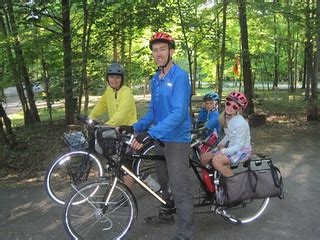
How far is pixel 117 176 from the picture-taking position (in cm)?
413

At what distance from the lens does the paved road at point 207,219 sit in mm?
4441

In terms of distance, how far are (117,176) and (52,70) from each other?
825 cm

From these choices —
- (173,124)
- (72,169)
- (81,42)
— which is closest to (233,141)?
(173,124)

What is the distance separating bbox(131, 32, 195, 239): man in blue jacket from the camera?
381 centimetres

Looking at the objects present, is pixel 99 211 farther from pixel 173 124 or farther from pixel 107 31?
pixel 107 31

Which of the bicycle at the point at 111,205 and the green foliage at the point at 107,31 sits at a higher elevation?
the green foliage at the point at 107,31

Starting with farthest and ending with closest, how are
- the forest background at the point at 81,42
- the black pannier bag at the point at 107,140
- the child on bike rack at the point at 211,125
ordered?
1. the forest background at the point at 81,42
2. the child on bike rack at the point at 211,125
3. the black pannier bag at the point at 107,140

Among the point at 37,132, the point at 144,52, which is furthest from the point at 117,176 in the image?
the point at 37,132

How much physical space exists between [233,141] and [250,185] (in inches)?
21.5

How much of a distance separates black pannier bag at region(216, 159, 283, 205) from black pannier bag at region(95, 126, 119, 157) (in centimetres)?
130

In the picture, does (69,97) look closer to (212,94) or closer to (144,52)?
(144,52)

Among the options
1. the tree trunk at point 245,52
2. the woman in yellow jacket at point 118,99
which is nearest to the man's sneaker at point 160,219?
the woman in yellow jacket at point 118,99

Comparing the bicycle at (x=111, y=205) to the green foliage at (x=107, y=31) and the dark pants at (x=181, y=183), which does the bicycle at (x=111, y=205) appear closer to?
the dark pants at (x=181, y=183)

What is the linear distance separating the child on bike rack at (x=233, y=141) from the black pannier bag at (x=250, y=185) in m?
0.12
